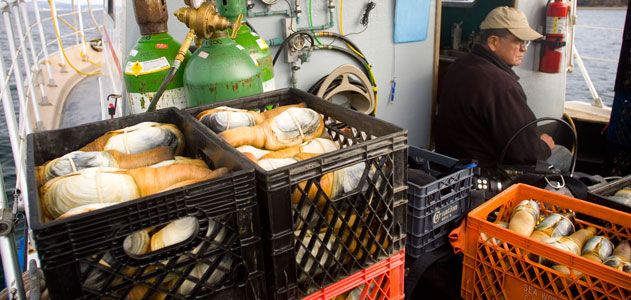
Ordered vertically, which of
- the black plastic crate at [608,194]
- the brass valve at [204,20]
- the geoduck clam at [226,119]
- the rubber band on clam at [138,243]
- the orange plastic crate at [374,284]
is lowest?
the black plastic crate at [608,194]

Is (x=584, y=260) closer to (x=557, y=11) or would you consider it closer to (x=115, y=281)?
(x=115, y=281)

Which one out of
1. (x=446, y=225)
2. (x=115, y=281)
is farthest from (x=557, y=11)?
(x=115, y=281)

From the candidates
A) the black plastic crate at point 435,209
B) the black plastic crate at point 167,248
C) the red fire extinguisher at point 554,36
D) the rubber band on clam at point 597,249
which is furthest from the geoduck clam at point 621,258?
the red fire extinguisher at point 554,36

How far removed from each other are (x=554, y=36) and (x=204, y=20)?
363 cm

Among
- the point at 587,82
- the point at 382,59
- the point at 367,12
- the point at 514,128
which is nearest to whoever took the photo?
the point at 514,128

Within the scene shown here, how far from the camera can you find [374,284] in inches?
50.6

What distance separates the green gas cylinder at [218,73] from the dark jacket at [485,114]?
171cm

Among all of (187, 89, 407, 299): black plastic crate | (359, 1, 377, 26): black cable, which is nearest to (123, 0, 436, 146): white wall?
(359, 1, 377, 26): black cable

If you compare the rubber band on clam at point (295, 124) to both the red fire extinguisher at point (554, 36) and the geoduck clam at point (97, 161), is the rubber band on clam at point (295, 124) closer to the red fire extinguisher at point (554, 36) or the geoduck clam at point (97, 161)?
the geoduck clam at point (97, 161)

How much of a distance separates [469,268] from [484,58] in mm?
1982

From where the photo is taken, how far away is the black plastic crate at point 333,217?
1.01m

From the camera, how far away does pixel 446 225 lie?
75.5 inches

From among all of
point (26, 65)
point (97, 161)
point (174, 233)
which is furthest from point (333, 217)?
point (26, 65)

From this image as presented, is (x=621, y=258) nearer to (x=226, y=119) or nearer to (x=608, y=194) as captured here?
(x=608, y=194)
